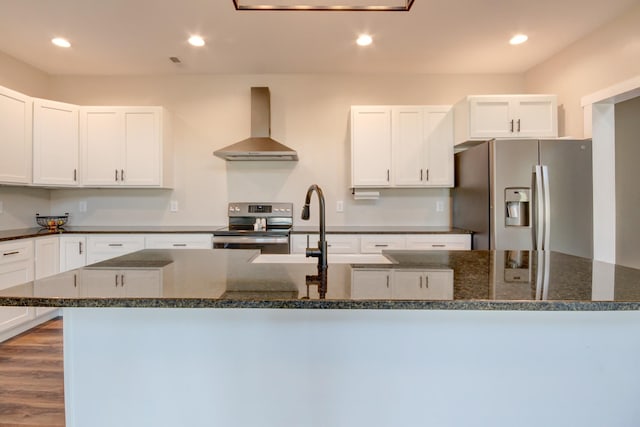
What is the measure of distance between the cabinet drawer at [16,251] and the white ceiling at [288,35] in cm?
180

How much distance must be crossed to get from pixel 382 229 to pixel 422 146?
97 cm

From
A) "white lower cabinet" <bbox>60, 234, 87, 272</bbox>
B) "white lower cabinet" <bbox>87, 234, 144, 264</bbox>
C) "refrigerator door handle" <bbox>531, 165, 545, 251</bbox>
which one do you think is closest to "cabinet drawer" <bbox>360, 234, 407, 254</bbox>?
"refrigerator door handle" <bbox>531, 165, 545, 251</bbox>

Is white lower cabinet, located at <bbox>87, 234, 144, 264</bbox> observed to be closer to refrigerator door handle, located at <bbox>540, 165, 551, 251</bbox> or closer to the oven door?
the oven door

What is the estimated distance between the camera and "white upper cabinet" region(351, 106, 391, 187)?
11.4ft

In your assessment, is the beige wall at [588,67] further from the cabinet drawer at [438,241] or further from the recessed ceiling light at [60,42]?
the recessed ceiling light at [60,42]

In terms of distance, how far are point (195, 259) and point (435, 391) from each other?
1.17m

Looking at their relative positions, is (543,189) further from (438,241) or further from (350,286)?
(350,286)

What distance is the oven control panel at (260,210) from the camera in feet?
12.5

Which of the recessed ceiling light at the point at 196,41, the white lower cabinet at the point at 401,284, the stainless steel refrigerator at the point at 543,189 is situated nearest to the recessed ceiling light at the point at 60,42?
the recessed ceiling light at the point at 196,41

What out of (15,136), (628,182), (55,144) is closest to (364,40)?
(628,182)

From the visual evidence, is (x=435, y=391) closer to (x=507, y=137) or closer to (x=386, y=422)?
(x=386, y=422)

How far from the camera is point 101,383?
118 centimetres

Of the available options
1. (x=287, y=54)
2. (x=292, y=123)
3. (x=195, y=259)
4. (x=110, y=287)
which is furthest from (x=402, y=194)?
(x=110, y=287)

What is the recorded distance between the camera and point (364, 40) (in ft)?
9.82
